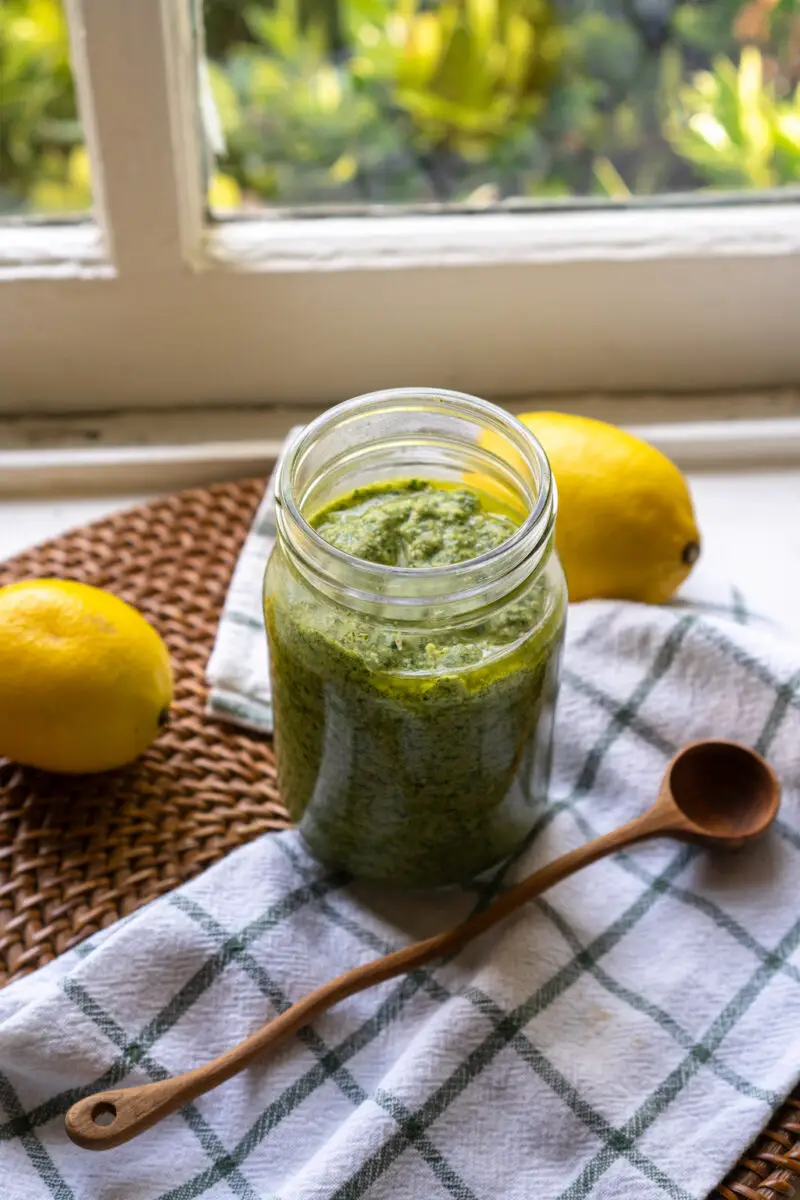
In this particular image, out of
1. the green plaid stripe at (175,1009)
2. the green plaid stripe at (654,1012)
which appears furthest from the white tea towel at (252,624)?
the green plaid stripe at (654,1012)

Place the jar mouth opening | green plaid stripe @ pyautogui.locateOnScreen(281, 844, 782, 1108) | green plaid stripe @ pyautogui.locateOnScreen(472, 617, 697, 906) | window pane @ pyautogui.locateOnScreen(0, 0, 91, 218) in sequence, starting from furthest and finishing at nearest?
1. window pane @ pyautogui.locateOnScreen(0, 0, 91, 218)
2. green plaid stripe @ pyautogui.locateOnScreen(472, 617, 697, 906)
3. green plaid stripe @ pyautogui.locateOnScreen(281, 844, 782, 1108)
4. the jar mouth opening

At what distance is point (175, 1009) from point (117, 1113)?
0.26ft

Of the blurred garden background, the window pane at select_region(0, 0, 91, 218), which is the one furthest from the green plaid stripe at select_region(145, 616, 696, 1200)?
→ the window pane at select_region(0, 0, 91, 218)

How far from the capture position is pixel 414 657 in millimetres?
655

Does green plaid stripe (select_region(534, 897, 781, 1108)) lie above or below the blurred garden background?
below

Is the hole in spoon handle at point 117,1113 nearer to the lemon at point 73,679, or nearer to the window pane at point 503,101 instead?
the lemon at point 73,679

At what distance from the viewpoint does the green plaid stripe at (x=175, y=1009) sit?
694mm

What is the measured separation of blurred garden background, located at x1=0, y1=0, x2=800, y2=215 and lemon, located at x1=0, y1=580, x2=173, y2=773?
0.41m

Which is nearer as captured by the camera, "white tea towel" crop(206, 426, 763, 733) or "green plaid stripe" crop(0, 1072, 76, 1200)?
"green plaid stripe" crop(0, 1072, 76, 1200)

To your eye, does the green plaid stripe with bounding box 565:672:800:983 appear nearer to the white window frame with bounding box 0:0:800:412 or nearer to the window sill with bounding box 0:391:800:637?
the window sill with bounding box 0:391:800:637

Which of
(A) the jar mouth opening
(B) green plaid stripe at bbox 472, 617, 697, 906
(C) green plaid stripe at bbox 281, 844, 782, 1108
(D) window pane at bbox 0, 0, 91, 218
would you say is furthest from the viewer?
(D) window pane at bbox 0, 0, 91, 218

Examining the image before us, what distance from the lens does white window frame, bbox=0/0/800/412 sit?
1.00 m

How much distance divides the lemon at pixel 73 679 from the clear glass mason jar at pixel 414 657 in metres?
0.10

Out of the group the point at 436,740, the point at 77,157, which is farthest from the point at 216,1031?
the point at 77,157
